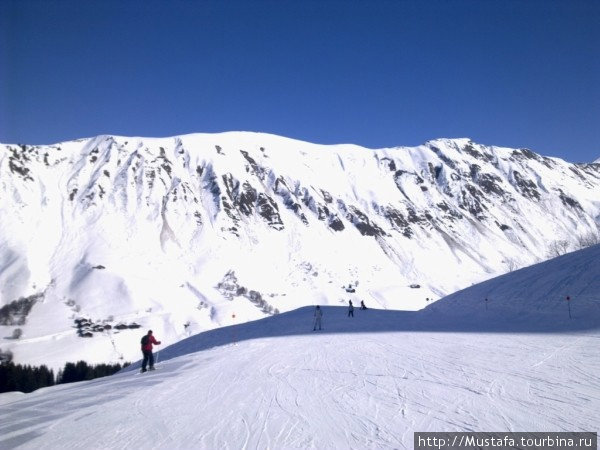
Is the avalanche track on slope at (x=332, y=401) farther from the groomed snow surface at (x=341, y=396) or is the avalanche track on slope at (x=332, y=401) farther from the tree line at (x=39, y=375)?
the tree line at (x=39, y=375)

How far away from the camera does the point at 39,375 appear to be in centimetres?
5312

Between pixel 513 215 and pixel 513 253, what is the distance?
104 ft

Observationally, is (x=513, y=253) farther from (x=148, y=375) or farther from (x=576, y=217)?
(x=148, y=375)

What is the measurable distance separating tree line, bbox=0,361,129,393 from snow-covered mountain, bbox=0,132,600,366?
9400mm

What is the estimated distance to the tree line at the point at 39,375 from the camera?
4750cm

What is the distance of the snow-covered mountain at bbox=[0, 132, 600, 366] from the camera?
8738 centimetres

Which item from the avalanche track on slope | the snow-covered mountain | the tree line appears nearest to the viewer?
the avalanche track on slope

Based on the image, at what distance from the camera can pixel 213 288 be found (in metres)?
101

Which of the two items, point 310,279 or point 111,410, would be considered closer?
point 111,410

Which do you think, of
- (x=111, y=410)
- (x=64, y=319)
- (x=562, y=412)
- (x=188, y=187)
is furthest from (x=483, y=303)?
(x=188, y=187)

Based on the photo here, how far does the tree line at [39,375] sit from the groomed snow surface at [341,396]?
37.5m

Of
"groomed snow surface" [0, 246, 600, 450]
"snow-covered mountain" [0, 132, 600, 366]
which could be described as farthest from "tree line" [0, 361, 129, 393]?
"groomed snow surface" [0, 246, 600, 450]

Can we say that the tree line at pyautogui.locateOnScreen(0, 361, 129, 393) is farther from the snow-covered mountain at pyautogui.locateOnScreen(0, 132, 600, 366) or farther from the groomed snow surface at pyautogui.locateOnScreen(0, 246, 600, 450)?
the groomed snow surface at pyautogui.locateOnScreen(0, 246, 600, 450)

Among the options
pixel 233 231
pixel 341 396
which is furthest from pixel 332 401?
pixel 233 231
